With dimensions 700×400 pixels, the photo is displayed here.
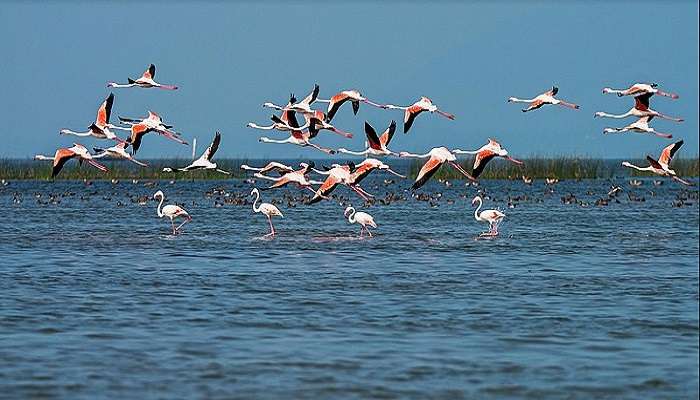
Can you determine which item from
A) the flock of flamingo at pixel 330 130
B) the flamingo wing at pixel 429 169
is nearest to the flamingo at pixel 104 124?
the flock of flamingo at pixel 330 130

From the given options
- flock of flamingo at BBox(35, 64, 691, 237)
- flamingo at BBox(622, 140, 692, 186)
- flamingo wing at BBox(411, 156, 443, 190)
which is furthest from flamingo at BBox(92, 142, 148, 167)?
flamingo at BBox(622, 140, 692, 186)

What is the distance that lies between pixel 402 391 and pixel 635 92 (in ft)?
40.8

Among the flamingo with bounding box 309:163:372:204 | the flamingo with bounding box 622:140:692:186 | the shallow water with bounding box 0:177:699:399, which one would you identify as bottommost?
the shallow water with bounding box 0:177:699:399

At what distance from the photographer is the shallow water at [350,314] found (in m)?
9.66

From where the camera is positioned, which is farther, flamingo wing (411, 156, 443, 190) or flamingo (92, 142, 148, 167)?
flamingo (92, 142, 148, 167)

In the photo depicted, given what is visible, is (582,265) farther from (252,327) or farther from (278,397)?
(278,397)

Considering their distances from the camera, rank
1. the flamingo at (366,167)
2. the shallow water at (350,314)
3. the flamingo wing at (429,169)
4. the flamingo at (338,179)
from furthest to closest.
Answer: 1. the flamingo at (338,179)
2. the flamingo at (366,167)
3. the flamingo wing at (429,169)
4. the shallow water at (350,314)

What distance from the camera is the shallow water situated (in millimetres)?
9656

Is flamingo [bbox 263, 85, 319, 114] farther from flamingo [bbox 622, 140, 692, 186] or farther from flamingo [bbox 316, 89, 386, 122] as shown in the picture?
flamingo [bbox 622, 140, 692, 186]

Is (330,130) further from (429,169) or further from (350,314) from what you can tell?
(350,314)

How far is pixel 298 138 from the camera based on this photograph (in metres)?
22.5

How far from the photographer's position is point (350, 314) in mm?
12922

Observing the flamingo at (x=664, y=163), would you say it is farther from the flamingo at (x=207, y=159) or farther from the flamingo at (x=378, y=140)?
the flamingo at (x=207, y=159)

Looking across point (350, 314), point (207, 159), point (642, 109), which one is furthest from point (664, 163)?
point (350, 314)
